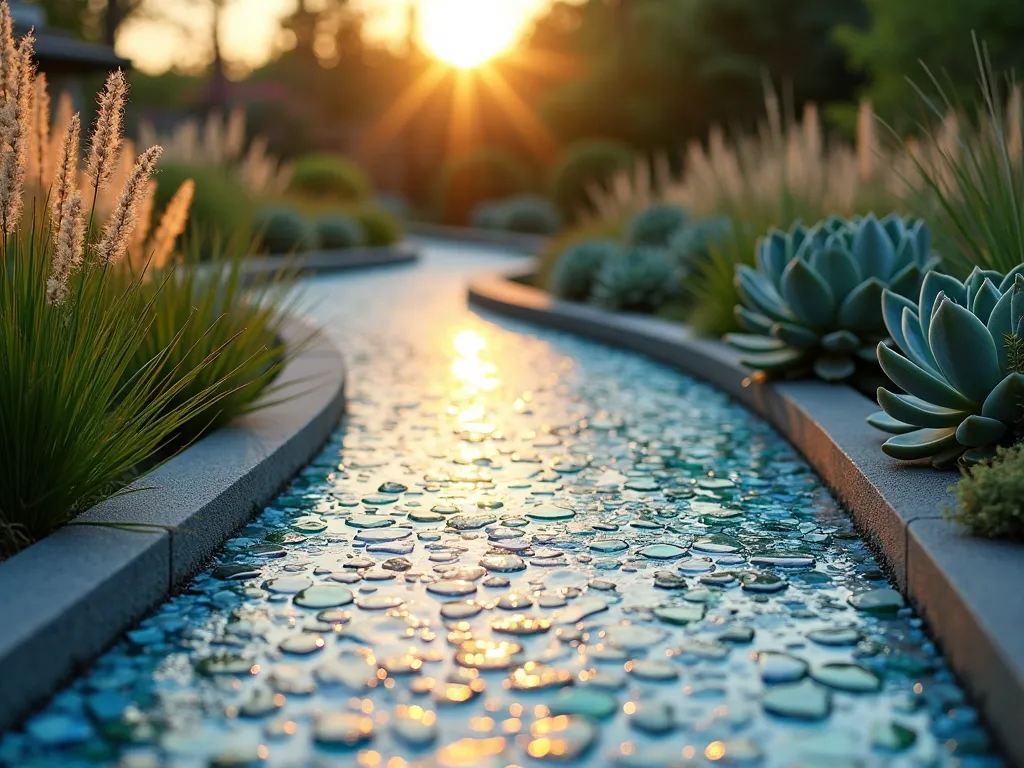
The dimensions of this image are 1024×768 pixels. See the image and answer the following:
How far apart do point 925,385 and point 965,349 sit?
189 millimetres

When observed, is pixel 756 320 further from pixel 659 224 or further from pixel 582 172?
pixel 582 172

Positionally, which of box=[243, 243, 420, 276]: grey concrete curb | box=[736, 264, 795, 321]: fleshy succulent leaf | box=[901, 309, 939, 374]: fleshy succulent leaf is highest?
box=[901, 309, 939, 374]: fleshy succulent leaf

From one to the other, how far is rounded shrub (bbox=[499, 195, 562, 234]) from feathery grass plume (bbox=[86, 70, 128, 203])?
21.8 metres

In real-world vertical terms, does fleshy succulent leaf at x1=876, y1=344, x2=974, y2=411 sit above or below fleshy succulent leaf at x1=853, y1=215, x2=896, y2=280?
below

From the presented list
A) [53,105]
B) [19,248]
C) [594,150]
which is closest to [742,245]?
[19,248]

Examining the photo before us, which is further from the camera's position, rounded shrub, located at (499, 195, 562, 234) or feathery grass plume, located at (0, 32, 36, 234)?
rounded shrub, located at (499, 195, 562, 234)

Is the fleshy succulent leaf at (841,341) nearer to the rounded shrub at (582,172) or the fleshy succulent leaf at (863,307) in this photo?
the fleshy succulent leaf at (863,307)

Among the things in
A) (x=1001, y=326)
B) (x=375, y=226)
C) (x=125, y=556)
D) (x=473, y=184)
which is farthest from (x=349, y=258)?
(x=473, y=184)

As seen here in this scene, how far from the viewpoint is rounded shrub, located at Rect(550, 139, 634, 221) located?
25.2 m

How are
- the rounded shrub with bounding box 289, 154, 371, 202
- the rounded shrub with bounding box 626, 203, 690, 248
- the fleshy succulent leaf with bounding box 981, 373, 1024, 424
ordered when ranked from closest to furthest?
the fleshy succulent leaf with bounding box 981, 373, 1024, 424 < the rounded shrub with bounding box 626, 203, 690, 248 < the rounded shrub with bounding box 289, 154, 371, 202

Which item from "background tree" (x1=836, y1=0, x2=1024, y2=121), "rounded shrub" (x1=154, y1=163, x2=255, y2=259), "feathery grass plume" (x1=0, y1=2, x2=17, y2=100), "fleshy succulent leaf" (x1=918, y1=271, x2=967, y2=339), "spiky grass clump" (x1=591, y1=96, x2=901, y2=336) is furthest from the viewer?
"background tree" (x1=836, y1=0, x2=1024, y2=121)

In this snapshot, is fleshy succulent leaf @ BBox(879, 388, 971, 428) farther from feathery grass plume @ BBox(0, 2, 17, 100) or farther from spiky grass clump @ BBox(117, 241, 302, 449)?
feathery grass plume @ BBox(0, 2, 17, 100)

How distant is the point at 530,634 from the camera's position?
2.87 m

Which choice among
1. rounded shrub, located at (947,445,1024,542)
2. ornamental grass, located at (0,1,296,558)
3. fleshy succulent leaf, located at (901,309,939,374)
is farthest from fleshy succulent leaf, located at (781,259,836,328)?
ornamental grass, located at (0,1,296,558)
